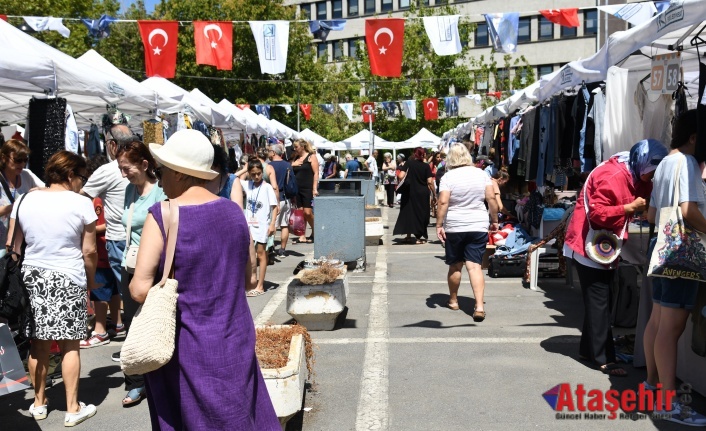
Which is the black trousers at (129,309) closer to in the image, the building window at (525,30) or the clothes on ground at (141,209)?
the clothes on ground at (141,209)

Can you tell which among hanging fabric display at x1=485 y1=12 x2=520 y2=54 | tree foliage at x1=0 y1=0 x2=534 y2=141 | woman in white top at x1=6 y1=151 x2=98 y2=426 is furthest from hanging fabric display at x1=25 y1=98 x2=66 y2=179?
tree foliage at x1=0 y1=0 x2=534 y2=141

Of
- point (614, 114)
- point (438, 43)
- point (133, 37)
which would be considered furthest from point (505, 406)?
point (133, 37)

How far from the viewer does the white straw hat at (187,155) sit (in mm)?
2994

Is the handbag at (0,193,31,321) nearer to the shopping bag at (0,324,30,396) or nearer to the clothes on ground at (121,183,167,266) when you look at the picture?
the shopping bag at (0,324,30,396)

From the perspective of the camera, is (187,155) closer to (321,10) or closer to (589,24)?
(589,24)

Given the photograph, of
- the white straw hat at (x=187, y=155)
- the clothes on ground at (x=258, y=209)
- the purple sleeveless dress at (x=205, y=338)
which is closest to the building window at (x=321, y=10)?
the clothes on ground at (x=258, y=209)

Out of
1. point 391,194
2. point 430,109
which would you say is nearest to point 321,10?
point 430,109

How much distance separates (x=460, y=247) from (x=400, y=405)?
306 centimetres

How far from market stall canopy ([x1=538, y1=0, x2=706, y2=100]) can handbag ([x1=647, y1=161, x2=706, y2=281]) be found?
147 centimetres

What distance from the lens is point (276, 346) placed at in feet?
16.8

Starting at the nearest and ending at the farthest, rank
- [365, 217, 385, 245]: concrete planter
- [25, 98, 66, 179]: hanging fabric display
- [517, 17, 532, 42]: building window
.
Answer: [25, 98, 66, 179]: hanging fabric display → [365, 217, 385, 245]: concrete planter → [517, 17, 532, 42]: building window

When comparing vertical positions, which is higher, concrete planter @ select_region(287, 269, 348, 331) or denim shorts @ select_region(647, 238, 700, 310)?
denim shorts @ select_region(647, 238, 700, 310)

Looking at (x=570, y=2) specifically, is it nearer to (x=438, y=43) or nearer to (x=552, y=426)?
(x=438, y=43)

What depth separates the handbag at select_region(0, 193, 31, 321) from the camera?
185 inches
